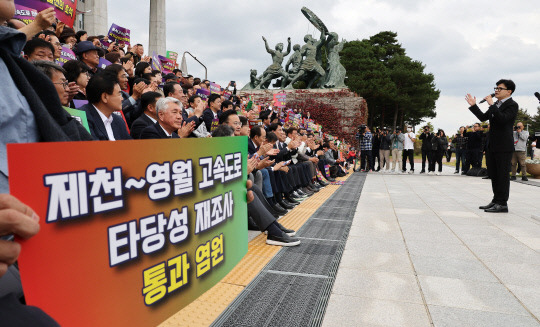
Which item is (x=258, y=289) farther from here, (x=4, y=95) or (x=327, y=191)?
(x=327, y=191)

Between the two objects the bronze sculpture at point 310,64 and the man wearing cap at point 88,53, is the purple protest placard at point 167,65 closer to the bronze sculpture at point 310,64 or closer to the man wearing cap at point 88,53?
the man wearing cap at point 88,53

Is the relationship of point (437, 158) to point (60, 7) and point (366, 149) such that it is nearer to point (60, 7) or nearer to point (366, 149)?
point (366, 149)

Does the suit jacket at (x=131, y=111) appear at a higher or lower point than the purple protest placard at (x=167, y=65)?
lower

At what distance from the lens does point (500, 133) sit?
5.67 m

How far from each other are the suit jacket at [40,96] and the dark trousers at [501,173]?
6369 millimetres

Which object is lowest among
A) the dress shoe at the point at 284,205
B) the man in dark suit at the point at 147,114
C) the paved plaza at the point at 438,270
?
the paved plaza at the point at 438,270

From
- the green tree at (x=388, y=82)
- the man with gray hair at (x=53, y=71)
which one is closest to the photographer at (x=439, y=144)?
the man with gray hair at (x=53, y=71)

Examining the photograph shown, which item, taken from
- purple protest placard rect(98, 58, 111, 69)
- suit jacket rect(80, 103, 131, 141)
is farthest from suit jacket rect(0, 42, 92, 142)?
purple protest placard rect(98, 58, 111, 69)

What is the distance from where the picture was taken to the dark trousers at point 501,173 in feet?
18.4

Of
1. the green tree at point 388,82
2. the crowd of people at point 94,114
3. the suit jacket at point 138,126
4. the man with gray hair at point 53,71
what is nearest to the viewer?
the crowd of people at point 94,114

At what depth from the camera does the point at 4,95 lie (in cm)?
105

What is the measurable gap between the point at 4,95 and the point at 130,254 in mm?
651

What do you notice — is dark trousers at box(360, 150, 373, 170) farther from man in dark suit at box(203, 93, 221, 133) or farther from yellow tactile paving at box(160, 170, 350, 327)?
yellow tactile paving at box(160, 170, 350, 327)

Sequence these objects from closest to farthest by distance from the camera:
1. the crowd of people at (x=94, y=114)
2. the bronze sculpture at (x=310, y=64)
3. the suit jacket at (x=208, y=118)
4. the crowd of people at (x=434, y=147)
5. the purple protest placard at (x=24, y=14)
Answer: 1. the crowd of people at (x=94, y=114)
2. the purple protest placard at (x=24, y=14)
3. the suit jacket at (x=208, y=118)
4. the crowd of people at (x=434, y=147)
5. the bronze sculpture at (x=310, y=64)
